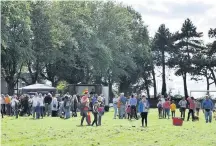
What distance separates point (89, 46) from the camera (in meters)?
68.6

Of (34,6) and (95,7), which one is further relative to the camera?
(95,7)

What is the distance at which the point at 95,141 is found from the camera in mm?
17969

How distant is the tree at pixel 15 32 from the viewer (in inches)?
2040

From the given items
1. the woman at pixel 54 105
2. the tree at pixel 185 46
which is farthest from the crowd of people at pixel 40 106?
the tree at pixel 185 46

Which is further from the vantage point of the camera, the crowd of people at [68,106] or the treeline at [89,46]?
the treeline at [89,46]

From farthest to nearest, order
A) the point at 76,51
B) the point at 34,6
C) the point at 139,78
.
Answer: the point at 139,78
the point at 76,51
the point at 34,6

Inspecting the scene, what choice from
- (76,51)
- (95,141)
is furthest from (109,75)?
(95,141)

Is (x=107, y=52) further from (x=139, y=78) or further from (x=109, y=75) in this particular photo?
(x=139, y=78)

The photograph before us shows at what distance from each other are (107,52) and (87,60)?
3.24m

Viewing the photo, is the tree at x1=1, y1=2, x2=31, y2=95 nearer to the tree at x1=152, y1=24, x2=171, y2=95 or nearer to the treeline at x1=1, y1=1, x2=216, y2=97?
the treeline at x1=1, y1=1, x2=216, y2=97

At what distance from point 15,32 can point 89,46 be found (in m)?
14.4

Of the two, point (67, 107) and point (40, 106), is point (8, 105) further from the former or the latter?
point (67, 107)

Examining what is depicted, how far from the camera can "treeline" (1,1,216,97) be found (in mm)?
56219

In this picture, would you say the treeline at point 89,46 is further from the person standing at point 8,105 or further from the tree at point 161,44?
the person standing at point 8,105
